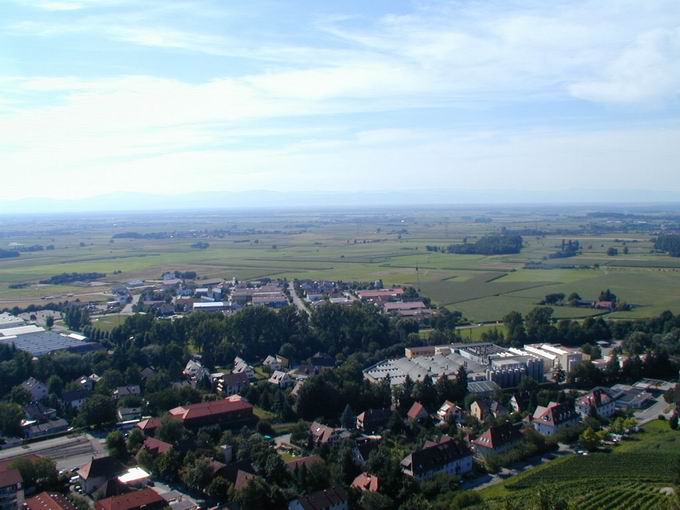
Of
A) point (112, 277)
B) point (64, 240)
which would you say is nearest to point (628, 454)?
point (112, 277)

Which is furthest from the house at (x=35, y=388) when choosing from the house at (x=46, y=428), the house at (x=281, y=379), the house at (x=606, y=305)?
the house at (x=606, y=305)

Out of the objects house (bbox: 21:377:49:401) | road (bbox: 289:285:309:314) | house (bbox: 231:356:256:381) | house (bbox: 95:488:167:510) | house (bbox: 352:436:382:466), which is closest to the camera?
house (bbox: 95:488:167:510)

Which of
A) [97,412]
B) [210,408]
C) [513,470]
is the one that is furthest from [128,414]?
[513,470]

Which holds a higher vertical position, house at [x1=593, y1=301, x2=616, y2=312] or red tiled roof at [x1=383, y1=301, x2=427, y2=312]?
house at [x1=593, y1=301, x2=616, y2=312]

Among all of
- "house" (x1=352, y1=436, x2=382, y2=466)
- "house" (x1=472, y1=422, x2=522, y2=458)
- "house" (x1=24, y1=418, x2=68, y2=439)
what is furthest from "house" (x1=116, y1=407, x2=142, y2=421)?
"house" (x1=472, y1=422, x2=522, y2=458)

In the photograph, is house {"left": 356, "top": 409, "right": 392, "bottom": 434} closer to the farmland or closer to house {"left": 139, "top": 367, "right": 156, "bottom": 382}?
house {"left": 139, "top": 367, "right": 156, "bottom": 382}

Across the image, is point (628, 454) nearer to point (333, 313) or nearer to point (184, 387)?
point (184, 387)

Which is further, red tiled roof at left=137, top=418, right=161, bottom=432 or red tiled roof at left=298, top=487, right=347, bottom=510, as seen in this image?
red tiled roof at left=137, top=418, right=161, bottom=432

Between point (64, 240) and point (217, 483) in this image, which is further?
point (64, 240)
